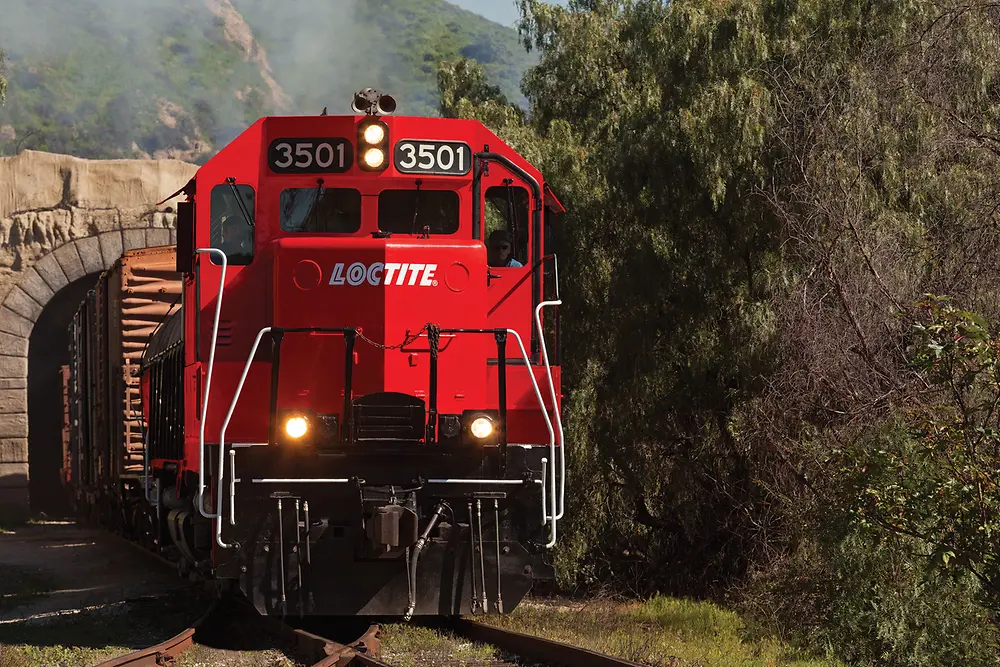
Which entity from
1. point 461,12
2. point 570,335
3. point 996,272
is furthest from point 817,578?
point 461,12

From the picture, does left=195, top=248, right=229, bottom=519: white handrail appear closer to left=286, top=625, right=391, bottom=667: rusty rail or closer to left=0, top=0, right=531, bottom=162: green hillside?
left=286, top=625, right=391, bottom=667: rusty rail

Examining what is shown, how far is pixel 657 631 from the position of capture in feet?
32.4

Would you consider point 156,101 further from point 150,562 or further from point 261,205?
point 261,205

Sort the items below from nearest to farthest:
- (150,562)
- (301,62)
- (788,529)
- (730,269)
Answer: (788,529) < (730,269) < (150,562) < (301,62)

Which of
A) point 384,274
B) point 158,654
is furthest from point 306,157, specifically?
point 158,654

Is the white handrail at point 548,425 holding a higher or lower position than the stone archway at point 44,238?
lower

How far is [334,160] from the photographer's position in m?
8.66

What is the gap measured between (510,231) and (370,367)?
5.12 ft

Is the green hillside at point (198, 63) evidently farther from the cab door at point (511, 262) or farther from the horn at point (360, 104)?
the horn at point (360, 104)

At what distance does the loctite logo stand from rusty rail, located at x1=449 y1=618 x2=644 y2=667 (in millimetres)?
2555

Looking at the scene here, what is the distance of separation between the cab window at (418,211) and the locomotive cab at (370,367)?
0.02 metres

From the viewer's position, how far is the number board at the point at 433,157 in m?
8.70

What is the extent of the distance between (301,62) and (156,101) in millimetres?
22807

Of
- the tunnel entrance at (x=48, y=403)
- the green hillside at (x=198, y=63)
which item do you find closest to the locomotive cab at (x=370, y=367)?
the tunnel entrance at (x=48, y=403)
